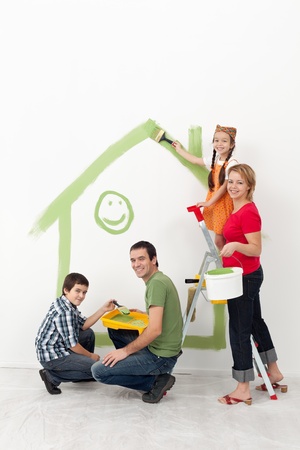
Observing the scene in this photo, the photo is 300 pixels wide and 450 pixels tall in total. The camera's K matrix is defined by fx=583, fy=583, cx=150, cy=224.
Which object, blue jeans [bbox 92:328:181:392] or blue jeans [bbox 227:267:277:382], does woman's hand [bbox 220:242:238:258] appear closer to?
blue jeans [bbox 227:267:277:382]

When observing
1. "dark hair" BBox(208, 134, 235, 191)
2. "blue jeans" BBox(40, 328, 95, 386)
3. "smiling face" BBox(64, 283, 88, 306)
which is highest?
"dark hair" BBox(208, 134, 235, 191)

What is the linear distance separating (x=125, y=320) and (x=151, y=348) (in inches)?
10.8

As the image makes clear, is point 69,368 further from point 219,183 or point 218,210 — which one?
point 219,183

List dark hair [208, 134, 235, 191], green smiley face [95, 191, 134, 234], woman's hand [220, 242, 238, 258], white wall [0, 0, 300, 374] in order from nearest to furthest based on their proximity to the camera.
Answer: woman's hand [220, 242, 238, 258]
dark hair [208, 134, 235, 191]
white wall [0, 0, 300, 374]
green smiley face [95, 191, 134, 234]

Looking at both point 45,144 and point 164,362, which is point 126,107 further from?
point 164,362

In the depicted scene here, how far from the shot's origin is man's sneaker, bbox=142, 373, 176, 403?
292 cm

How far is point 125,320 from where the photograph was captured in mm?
3186

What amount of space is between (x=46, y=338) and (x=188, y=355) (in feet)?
2.82

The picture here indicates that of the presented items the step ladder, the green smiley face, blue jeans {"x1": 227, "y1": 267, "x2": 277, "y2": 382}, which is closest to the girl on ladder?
the step ladder

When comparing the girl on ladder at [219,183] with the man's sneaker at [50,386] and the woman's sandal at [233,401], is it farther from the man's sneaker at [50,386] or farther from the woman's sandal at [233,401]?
the man's sneaker at [50,386]

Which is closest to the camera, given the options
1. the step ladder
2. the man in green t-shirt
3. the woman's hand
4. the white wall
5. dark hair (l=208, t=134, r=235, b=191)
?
the woman's hand

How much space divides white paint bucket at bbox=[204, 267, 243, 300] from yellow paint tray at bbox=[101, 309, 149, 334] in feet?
1.48

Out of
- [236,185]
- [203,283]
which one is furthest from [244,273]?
[236,185]

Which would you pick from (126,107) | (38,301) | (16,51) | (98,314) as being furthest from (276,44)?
(38,301)
